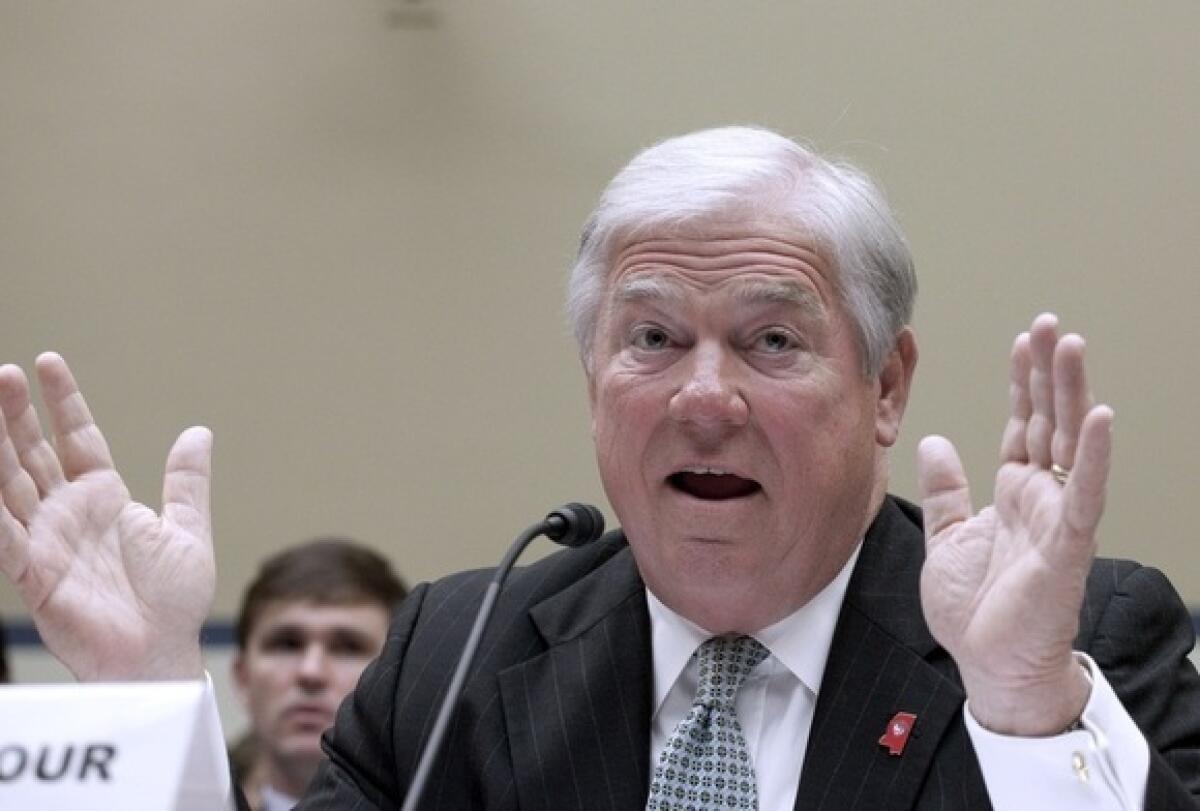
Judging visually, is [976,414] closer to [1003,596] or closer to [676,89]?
[676,89]

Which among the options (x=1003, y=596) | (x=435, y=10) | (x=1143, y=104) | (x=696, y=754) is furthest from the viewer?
(x=435, y=10)

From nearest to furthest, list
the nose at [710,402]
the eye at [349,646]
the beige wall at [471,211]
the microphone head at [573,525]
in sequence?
the microphone head at [573,525]
the nose at [710,402]
the eye at [349,646]
the beige wall at [471,211]

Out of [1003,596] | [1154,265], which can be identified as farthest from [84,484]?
[1154,265]

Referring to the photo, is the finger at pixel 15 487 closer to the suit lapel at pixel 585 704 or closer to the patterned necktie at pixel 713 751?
the suit lapel at pixel 585 704

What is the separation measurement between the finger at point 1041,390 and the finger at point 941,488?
152mm

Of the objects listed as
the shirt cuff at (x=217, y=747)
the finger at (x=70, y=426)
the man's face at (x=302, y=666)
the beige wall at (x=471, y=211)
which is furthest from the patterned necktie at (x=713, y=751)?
the beige wall at (x=471, y=211)

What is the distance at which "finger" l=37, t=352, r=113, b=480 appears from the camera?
9.98 ft

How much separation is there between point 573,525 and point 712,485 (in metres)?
0.28

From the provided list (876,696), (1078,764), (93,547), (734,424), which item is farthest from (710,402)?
(93,547)

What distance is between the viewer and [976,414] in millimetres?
A: 5613

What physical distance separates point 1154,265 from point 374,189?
215 centimetres

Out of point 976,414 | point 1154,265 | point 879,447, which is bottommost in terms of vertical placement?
point 976,414

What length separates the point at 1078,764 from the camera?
256 cm

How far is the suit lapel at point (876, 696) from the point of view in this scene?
2941mm
